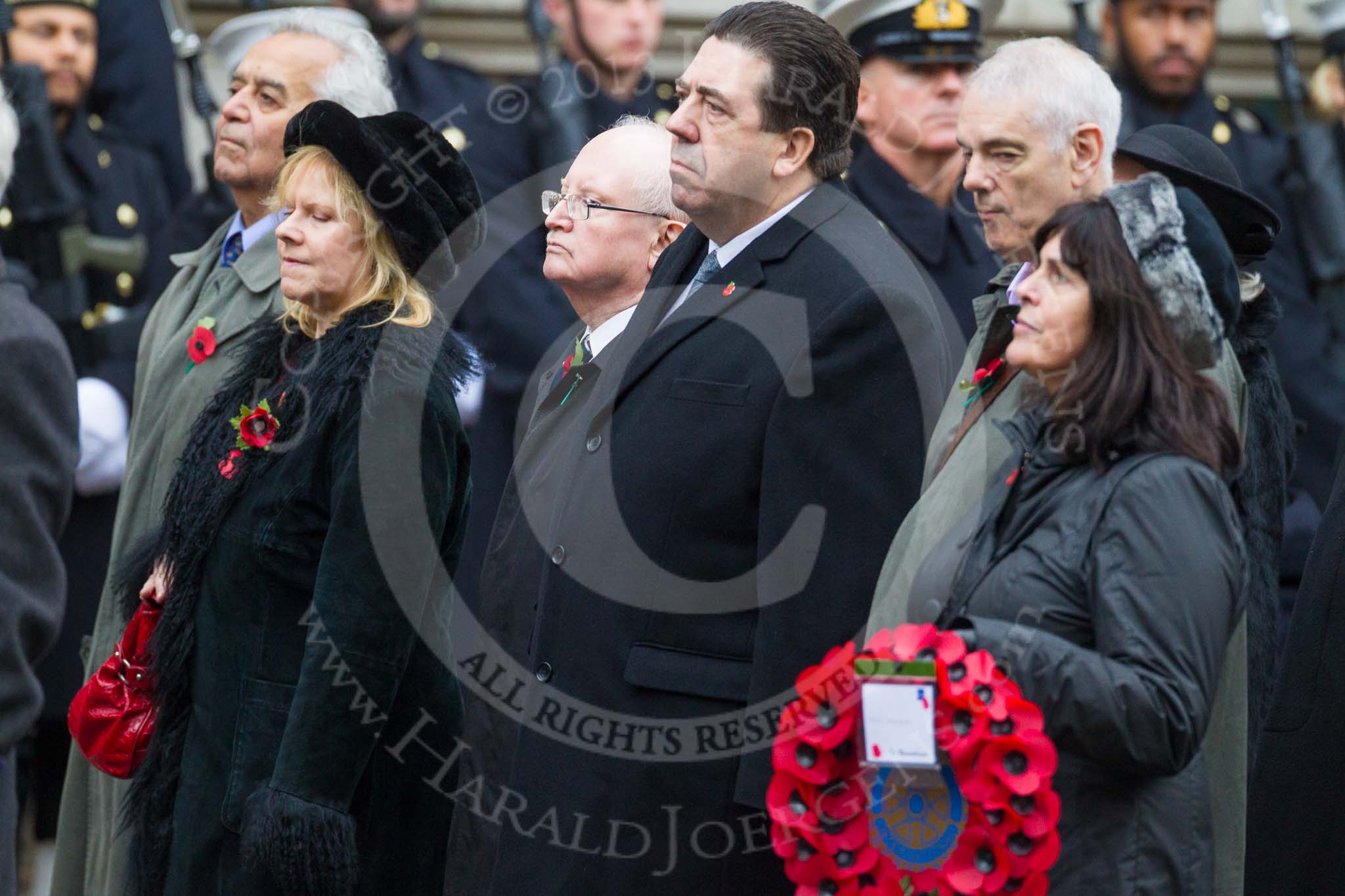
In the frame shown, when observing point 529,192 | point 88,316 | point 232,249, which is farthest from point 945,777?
point 88,316

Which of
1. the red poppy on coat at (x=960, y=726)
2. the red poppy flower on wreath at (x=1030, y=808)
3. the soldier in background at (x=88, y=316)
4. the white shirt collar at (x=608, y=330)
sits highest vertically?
the red poppy on coat at (x=960, y=726)

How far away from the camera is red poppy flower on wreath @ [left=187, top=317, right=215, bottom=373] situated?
169 inches

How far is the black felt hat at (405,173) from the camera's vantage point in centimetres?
376

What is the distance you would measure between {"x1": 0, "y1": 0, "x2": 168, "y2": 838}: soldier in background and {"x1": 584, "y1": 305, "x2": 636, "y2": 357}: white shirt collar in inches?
64.6

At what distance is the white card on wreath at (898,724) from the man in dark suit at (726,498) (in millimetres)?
488

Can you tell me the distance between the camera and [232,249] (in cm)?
462

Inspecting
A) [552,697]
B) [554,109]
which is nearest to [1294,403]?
[554,109]

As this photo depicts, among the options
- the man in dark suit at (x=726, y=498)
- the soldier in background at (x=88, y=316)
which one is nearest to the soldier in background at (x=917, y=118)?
the man in dark suit at (x=726, y=498)

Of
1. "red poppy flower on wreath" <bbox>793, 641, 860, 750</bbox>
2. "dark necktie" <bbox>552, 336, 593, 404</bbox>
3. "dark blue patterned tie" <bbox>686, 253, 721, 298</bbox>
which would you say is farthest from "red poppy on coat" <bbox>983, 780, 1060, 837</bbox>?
"dark necktie" <bbox>552, 336, 593, 404</bbox>

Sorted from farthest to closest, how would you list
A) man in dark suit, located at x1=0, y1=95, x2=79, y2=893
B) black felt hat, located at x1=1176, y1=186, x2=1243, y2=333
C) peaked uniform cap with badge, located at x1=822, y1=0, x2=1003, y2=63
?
peaked uniform cap with badge, located at x1=822, y1=0, x2=1003, y2=63 → man in dark suit, located at x1=0, y1=95, x2=79, y2=893 → black felt hat, located at x1=1176, y1=186, x2=1243, y2=333

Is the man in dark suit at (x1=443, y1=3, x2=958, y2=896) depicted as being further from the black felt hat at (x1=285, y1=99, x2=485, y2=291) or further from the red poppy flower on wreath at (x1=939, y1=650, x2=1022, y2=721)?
the red poppy flower on wreath at (x1=939, y1=650, x2=1022, y2=721)

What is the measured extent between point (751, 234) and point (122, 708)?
1448 millimetres

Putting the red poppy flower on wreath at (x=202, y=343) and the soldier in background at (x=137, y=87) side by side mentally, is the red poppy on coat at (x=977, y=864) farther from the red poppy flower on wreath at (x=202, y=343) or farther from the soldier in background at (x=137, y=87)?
the soldier in background at (x=137, y=87)

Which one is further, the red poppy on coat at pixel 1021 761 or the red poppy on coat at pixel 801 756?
the red poppy on coat at pixel 801 756
